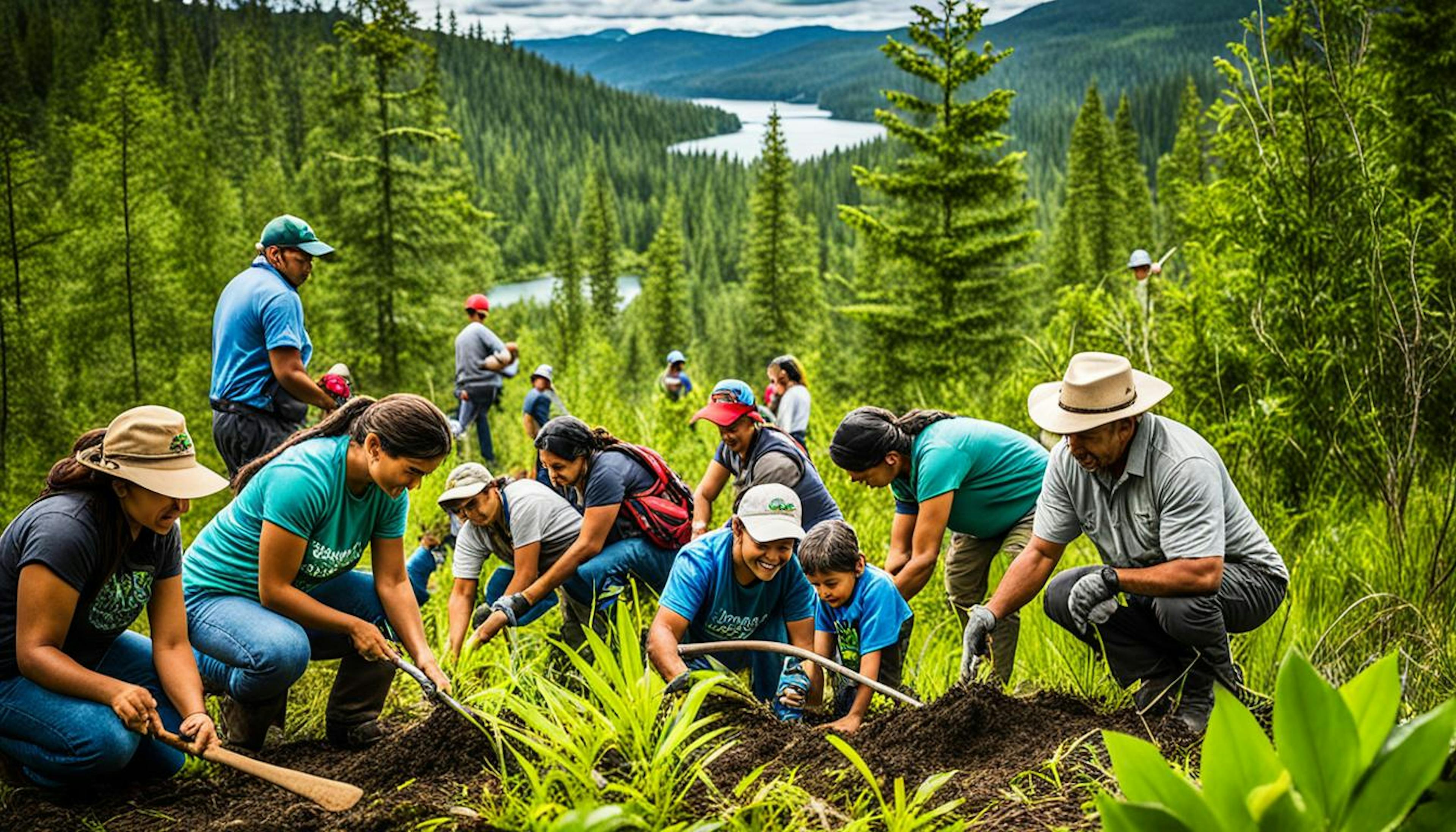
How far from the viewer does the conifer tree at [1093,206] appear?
4778 cm

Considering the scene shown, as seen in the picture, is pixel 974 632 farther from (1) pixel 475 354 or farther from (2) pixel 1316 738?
(1) pixel 475 354

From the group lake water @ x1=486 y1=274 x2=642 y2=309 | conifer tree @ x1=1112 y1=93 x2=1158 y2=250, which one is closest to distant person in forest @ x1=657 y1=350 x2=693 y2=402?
conifer tree @ x1=1112 y1=93 x2=1158 y2=250

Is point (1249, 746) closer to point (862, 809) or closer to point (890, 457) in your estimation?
point (862, 809)

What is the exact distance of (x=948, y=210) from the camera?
19359 millimetres

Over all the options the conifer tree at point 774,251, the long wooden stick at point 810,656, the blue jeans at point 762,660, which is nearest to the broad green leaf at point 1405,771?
the long wooden stick at point 810,656

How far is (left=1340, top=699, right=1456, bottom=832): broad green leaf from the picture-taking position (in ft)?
4.81

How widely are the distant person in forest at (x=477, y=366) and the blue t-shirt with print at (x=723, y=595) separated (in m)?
7.45

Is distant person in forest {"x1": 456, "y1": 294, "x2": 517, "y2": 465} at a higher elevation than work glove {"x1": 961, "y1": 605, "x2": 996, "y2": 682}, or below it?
below

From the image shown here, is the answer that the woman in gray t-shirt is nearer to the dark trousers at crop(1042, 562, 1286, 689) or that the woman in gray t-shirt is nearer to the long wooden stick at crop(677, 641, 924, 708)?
the long wooden stick at crop(677, 641, 924, 708)

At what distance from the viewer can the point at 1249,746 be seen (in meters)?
1.58

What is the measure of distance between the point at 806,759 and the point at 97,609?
7.86 ft

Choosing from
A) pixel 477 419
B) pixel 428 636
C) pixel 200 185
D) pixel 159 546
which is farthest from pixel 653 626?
pixel 200 185

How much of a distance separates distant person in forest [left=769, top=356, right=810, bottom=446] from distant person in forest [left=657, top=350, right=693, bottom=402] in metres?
3.96

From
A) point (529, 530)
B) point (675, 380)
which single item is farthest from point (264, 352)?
point (675, 380)
